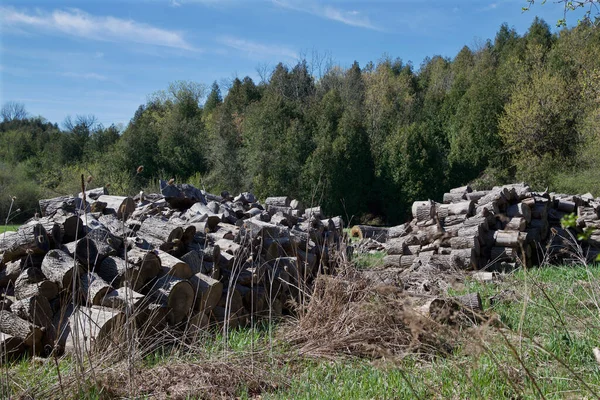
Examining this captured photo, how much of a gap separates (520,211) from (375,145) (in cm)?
2180

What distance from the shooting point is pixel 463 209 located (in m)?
11.4

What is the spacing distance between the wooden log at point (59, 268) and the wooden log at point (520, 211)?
8500mm

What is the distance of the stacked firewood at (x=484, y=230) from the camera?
1023cm

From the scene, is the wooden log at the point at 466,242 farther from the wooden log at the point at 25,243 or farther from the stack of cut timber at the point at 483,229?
the wooden log at the point at 25,243

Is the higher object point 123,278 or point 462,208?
point 462,208

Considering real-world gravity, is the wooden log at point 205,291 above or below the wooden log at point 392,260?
above

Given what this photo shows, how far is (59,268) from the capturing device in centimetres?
554

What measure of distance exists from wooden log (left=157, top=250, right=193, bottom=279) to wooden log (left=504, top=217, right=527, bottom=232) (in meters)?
7.04

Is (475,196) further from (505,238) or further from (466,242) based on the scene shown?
(466,242)

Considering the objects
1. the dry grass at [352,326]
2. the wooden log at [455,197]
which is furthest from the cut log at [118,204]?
the wooden log at [455,197]

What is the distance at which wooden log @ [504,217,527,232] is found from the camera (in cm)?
1077

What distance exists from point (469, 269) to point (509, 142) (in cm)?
2348

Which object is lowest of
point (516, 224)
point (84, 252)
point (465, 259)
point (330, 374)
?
point (465, 259)

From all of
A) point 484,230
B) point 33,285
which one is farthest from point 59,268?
point 484,230
